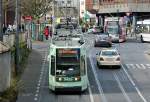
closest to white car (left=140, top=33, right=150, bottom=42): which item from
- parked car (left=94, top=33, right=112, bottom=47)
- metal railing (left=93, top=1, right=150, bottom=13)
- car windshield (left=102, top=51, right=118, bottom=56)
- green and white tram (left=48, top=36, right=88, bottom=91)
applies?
parked car (left=94, top=33, right=112, bottom=47)

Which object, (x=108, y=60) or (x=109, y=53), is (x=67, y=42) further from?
(x=109, y=53)

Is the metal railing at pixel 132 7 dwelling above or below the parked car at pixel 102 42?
above

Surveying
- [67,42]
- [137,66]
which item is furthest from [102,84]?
[137,66]

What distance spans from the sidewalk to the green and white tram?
162cm

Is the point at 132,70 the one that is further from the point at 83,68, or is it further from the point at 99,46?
the point at 99,46

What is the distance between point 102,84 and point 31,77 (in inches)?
200

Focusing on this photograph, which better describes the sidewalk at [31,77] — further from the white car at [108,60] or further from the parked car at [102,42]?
the parked car at [102,42]

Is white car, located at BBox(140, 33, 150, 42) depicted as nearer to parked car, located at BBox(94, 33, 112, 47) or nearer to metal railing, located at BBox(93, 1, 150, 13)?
parked car, located at BBox(94, 33, 112, 47)

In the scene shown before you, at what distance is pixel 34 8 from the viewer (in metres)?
69.7

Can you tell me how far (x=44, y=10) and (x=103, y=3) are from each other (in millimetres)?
46227

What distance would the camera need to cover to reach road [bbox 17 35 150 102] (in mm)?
29188

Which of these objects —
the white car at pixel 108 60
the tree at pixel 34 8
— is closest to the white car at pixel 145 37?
the tree at pixel 34 8

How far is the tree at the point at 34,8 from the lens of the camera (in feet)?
227

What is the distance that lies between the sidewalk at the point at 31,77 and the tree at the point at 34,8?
1866 centimetres
